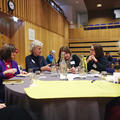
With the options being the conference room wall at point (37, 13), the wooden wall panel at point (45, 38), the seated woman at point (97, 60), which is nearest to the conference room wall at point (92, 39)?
the wooden wall panel at point (45, 38)

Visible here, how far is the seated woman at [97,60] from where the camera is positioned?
9.27ft

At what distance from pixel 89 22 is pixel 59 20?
14.6ft

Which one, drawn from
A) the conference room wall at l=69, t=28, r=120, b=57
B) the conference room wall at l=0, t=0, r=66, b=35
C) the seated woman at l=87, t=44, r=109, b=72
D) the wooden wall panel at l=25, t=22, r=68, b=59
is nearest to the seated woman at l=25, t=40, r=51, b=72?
the seated woman at l=87, t=44, r=109, b=72

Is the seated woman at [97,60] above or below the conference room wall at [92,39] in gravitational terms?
below

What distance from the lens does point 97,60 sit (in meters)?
2.91

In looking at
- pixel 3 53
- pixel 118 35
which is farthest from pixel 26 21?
pixel 118 35

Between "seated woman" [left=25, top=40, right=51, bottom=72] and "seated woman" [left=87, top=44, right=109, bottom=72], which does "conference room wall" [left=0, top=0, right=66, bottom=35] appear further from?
"seated woman" [left=87, top=44, right=109, bottom=72]

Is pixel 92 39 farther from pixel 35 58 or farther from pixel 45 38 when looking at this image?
pixel 35 58

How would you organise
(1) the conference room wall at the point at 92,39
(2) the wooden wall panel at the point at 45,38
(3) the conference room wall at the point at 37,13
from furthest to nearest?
(1) the conference room wall at the point at 92,39 → (2) the wooden wall panel at the point at 45,38 → (3) the conference room wall at the point at 37,13

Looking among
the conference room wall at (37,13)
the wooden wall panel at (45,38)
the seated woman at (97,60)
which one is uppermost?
the conference room wall at (37,13)

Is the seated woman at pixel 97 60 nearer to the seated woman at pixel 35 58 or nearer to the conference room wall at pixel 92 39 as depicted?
the seated woman at pixel 35 58

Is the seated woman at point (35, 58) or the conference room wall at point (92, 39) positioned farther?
the conference room wall at point (92, 39)

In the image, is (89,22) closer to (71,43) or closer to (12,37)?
(71,43)

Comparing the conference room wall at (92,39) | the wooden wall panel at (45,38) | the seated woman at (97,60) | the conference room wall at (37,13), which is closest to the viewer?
the seated woman at (97,60)
